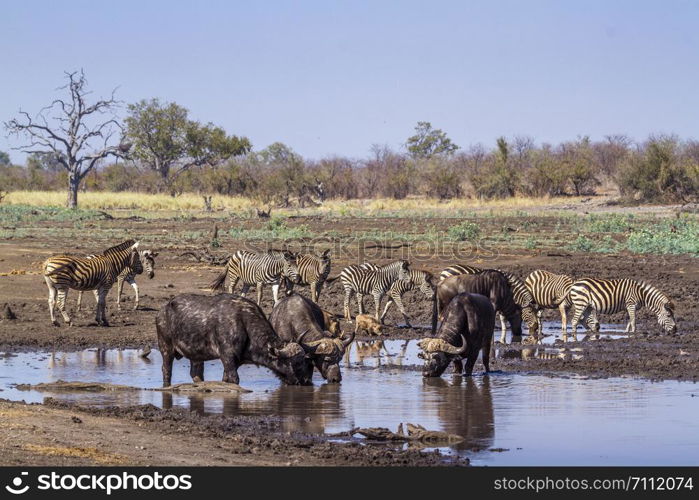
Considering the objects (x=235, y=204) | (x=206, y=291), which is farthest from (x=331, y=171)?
(x=206, y=291)

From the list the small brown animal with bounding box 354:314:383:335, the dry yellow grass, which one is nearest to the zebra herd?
the small brown animal with bounding box 354:314:383:335

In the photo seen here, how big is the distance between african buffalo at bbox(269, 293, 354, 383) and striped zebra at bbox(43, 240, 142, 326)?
5.62 meters

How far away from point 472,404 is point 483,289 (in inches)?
223

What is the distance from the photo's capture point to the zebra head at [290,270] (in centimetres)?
2186

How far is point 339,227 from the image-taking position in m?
40.3

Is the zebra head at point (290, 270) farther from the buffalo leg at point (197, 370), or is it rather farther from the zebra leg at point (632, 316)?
the buffalo leg at point (197, 370)

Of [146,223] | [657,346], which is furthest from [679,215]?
[657,346]

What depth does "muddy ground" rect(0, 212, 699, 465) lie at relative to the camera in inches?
365

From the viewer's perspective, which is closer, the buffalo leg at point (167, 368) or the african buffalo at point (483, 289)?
the buffalo leg at point (167, 368)

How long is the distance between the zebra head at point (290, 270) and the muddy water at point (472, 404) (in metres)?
5.83

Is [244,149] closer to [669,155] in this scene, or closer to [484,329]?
[669,155]

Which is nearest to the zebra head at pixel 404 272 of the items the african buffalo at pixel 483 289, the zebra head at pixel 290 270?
the african buffalo at pixel 483 289

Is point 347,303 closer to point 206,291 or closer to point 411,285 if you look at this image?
point 411,285
